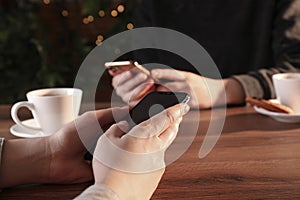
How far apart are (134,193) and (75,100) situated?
0.40m

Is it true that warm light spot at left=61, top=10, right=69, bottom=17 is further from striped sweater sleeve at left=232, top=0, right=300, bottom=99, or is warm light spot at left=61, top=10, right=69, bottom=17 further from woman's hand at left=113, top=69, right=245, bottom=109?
woman's hand at left=113, top=69, right=245, bottom=109

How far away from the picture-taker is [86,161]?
0.69 meters

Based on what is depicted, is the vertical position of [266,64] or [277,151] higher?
[277,151]

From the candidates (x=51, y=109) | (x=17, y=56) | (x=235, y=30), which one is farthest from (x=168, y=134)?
(x=17, y=56)

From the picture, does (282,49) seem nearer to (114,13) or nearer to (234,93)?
(234,93)

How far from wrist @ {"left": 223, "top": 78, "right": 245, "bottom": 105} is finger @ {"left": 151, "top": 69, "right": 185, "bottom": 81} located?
13 centimetres

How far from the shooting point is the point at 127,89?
1.11 m

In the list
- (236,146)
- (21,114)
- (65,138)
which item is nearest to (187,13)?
(21,114)

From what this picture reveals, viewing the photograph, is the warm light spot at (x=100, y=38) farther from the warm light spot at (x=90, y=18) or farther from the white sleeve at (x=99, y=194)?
the white sleeve at (x=99, y=194)

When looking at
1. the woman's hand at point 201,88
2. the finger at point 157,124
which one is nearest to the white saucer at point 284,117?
the woman's hand at point 201,88

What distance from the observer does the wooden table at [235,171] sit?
61 centimetres

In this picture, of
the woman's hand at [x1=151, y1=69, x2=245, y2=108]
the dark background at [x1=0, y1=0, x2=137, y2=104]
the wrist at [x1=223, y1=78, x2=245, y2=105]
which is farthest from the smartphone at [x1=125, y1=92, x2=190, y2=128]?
the dark background at [x1=0, y1=0, x2=137, y2=104]

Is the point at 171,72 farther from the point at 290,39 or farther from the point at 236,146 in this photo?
the point at 290,39

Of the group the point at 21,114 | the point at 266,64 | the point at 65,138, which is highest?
the point at 65,138
